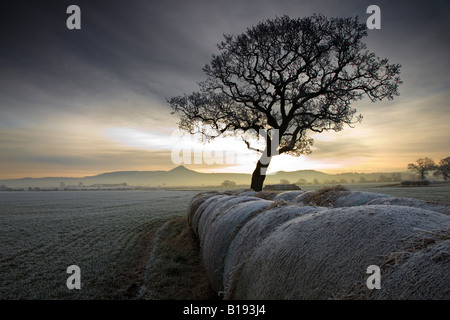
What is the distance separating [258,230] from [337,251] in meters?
1.43

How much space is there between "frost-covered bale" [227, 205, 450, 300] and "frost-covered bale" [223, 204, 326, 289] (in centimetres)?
51

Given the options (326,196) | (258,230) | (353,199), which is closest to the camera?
(258,230)

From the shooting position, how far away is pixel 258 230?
328 centimetres

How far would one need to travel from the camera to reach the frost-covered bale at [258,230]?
317cm

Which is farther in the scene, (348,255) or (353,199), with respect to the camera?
(353,199)

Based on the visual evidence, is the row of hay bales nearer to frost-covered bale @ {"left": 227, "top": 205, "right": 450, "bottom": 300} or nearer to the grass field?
frost-covered bale @ {"left": 227, "top": 205, "right": 450, "bottom": 300}

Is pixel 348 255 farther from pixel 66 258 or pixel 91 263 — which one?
pixel 66 258

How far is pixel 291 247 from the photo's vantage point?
91.1 inches

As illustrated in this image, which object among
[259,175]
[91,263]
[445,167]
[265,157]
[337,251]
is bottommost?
[91,263]

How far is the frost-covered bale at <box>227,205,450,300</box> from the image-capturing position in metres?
1.69

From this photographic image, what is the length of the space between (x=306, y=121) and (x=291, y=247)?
64.0ft

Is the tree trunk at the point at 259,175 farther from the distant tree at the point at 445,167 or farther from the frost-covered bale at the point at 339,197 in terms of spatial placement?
the distant tree at the point at 445,167

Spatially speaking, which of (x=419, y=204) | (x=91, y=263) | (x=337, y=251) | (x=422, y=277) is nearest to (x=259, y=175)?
(x=419, y=204)
